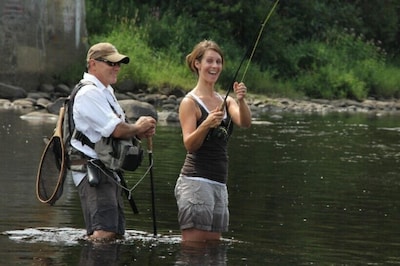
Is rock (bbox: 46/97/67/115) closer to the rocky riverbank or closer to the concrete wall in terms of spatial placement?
the rocky riverbank

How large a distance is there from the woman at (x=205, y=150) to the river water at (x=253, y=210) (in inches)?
11.2

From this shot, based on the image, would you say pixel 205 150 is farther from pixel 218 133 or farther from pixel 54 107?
pixel 54 107

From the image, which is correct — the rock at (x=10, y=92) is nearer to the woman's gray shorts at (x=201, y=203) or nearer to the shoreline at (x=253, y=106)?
the shoreline at (x=253, y=106)

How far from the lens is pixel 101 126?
9820 mm

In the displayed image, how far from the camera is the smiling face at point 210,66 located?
33.1ft

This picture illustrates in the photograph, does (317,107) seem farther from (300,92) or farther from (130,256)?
(130,256)

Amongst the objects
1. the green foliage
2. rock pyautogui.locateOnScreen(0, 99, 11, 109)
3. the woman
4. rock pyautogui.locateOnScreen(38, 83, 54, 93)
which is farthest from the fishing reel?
the green foliage

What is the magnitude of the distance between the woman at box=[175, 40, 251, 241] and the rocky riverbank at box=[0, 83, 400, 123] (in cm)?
1510

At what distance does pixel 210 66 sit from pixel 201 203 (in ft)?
3.31

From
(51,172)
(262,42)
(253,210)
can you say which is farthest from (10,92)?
(51,172)

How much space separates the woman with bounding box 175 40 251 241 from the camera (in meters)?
9.99

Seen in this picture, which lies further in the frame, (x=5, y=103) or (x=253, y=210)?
(x=5, y=103)

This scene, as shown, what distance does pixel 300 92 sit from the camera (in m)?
40.7

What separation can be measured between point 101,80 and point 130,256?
1335 mm
